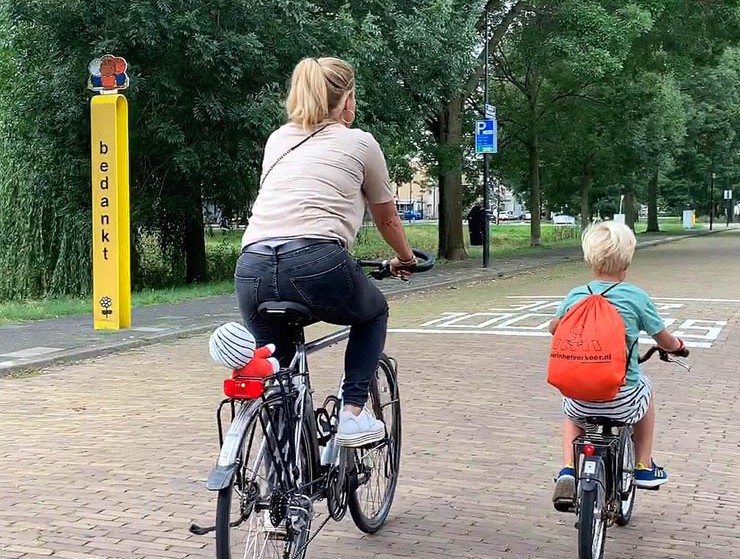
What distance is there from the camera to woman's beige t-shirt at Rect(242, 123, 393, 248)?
3578mm

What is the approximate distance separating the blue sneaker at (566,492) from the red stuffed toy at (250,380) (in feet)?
4.30

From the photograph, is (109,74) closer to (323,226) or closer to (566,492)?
(323,226)

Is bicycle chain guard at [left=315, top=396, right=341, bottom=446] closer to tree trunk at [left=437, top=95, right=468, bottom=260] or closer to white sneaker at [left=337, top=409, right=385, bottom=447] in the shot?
white sneaker at [left=337, top=409, right=385, bottom=447]

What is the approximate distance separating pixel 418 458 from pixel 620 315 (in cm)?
244

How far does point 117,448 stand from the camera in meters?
6.27

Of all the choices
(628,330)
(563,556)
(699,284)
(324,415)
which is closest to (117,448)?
(324,415)

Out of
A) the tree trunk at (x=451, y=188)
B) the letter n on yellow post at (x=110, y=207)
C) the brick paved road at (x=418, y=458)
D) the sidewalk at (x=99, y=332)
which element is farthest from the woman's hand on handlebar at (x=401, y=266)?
the tree trunk at (x=451, y=188)

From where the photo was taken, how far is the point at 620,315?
3850mm

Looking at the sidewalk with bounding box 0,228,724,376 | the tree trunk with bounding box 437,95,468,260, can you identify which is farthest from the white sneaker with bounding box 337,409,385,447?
the tree trunk with bounding box 437,95,468,260

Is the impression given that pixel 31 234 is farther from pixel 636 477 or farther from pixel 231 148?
pixel 636 477

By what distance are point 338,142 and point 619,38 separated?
861 inches

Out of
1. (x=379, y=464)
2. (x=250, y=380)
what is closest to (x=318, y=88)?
(x=250, y=380)

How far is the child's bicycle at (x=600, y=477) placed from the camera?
3.65m

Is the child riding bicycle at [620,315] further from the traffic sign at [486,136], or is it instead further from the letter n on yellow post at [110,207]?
the traffic sign at [486,136]
